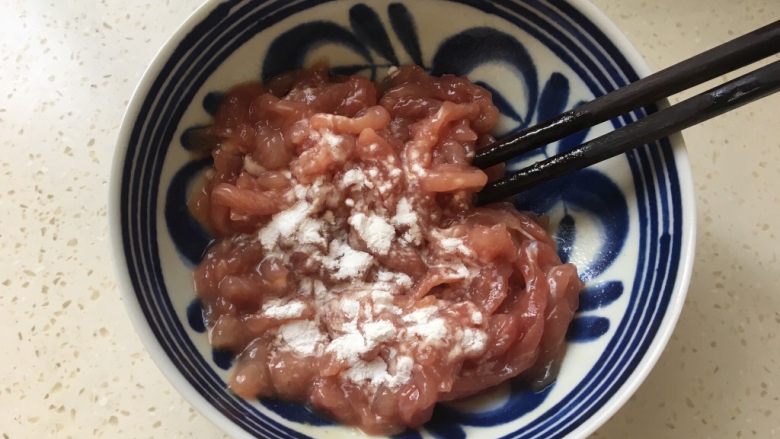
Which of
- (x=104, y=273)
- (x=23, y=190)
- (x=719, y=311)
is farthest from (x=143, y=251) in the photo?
(x=719, y=311)

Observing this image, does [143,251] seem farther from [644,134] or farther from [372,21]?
[644,134]

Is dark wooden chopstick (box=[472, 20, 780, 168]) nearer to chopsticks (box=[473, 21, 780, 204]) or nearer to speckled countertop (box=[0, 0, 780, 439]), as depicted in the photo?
chopsticks (box=[473, 21, 780, 204])

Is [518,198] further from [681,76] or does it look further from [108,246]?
[108,246]

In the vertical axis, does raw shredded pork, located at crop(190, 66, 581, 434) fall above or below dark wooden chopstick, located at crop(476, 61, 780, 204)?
below

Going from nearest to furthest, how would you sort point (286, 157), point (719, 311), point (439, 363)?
point (439, 363) < point (286, 157) < point (719, 311)

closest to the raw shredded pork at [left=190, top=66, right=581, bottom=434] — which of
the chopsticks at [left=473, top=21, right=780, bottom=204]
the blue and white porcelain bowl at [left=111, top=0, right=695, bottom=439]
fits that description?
the blue and white porcelain bowl at [left=111, top=0, right=695, bottom=439]

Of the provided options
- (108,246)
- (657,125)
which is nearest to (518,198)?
(657,125)

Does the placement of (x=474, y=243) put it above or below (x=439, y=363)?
above
